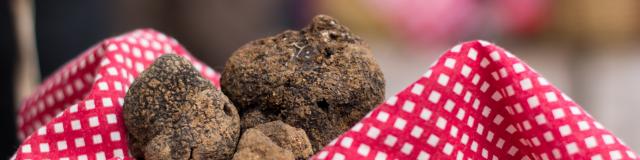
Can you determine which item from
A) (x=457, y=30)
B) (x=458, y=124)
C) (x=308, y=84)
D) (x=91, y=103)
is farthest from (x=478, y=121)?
(x=457, y=30)

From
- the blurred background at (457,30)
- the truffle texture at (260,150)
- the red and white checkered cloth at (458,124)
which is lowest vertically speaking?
the truffle texture at (260,150)

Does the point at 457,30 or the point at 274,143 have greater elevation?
→ the point at 457,30

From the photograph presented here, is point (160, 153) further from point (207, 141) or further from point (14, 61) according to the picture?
point (14, 61)

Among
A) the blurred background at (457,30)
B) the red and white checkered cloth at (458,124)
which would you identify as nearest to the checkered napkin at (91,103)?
the red and white checkered cloth at (458,124)

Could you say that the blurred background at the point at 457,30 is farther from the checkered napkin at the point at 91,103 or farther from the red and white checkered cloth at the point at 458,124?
the red and white checkered cloth at the point at 458,124

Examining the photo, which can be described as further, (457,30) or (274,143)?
(457,30)

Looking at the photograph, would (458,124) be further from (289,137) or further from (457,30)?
(457,30)

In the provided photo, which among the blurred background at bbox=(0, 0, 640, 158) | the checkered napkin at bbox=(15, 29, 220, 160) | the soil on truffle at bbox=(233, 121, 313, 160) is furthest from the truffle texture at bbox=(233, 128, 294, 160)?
the blurred background at bbox=(0, 0, 640, 158)

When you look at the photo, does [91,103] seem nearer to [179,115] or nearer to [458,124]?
[179,115]
